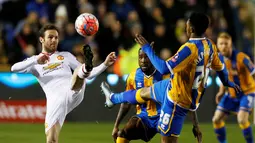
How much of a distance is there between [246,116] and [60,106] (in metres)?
4.02

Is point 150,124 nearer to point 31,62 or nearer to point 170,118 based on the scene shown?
point 170,118

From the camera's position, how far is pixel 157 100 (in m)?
8.95

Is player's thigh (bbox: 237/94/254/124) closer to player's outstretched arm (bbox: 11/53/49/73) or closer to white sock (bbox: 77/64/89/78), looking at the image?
white sock (bbox: 77/64/89/78)

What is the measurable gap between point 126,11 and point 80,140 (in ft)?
17.5

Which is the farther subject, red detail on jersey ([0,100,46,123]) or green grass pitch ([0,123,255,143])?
red detail on jersey ([0,100,46,123])

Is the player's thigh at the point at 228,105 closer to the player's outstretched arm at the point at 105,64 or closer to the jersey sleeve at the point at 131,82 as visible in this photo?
the jersey sleeve at the point at 131,82

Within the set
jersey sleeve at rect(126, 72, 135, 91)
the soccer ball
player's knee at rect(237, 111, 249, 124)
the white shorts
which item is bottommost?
player's knee at rect(237, 111, 249, 124)

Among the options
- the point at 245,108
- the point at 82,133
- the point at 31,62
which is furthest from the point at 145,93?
the point at 82,133

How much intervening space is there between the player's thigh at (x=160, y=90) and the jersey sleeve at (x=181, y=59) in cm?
49

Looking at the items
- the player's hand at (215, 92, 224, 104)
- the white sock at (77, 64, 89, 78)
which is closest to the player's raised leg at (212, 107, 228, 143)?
the player's hand at (215, 92, 224, 104)

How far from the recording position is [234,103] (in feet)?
40.7

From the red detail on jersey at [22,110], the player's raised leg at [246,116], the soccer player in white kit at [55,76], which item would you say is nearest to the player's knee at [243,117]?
the player's raised leg at [246,116]

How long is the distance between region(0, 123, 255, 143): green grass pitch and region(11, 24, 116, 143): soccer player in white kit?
3.33 metres

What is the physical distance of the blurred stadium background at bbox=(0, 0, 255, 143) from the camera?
1590cm
